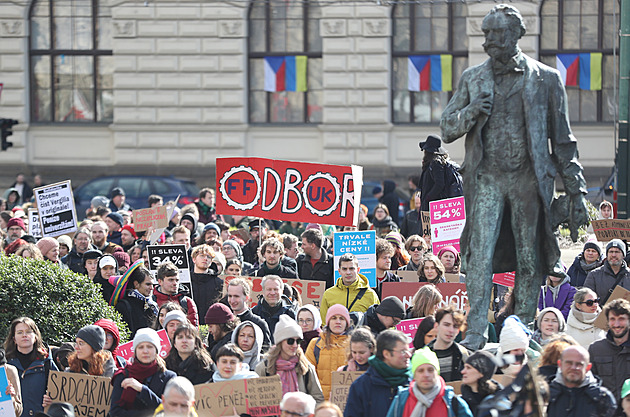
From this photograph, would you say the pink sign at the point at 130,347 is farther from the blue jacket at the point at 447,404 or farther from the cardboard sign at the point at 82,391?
the blue jacket at the point at 447,404

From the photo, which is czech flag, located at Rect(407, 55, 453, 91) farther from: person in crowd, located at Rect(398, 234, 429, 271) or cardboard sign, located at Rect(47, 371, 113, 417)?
cardboard sign, located at Rect(47, 371, 113, 417)

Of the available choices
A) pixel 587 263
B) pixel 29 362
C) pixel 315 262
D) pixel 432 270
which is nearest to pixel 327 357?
pixel 29 362

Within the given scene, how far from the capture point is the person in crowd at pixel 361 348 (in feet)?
25.0

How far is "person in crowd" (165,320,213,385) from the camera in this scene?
26.6ft

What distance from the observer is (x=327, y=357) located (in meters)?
8.38

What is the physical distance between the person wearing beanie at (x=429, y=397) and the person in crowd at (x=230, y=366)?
1.49 metres

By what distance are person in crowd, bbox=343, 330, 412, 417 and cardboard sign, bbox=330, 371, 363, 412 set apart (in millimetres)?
763

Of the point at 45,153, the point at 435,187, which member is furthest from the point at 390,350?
the point at 45,153

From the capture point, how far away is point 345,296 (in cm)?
1016

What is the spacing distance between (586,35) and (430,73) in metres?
3.83

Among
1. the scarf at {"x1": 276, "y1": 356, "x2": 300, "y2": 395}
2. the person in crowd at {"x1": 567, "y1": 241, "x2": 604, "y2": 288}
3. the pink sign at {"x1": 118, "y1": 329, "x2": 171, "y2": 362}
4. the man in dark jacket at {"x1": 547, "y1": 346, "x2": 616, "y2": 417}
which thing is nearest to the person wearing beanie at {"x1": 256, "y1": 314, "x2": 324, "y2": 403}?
the scarf at {"x1": 276, "y1": 356, "x2": 300, "y2": 395}

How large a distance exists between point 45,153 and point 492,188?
24.1 meters

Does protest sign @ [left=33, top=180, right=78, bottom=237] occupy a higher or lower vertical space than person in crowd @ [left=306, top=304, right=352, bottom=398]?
higher

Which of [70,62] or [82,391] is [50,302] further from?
[70,62]
